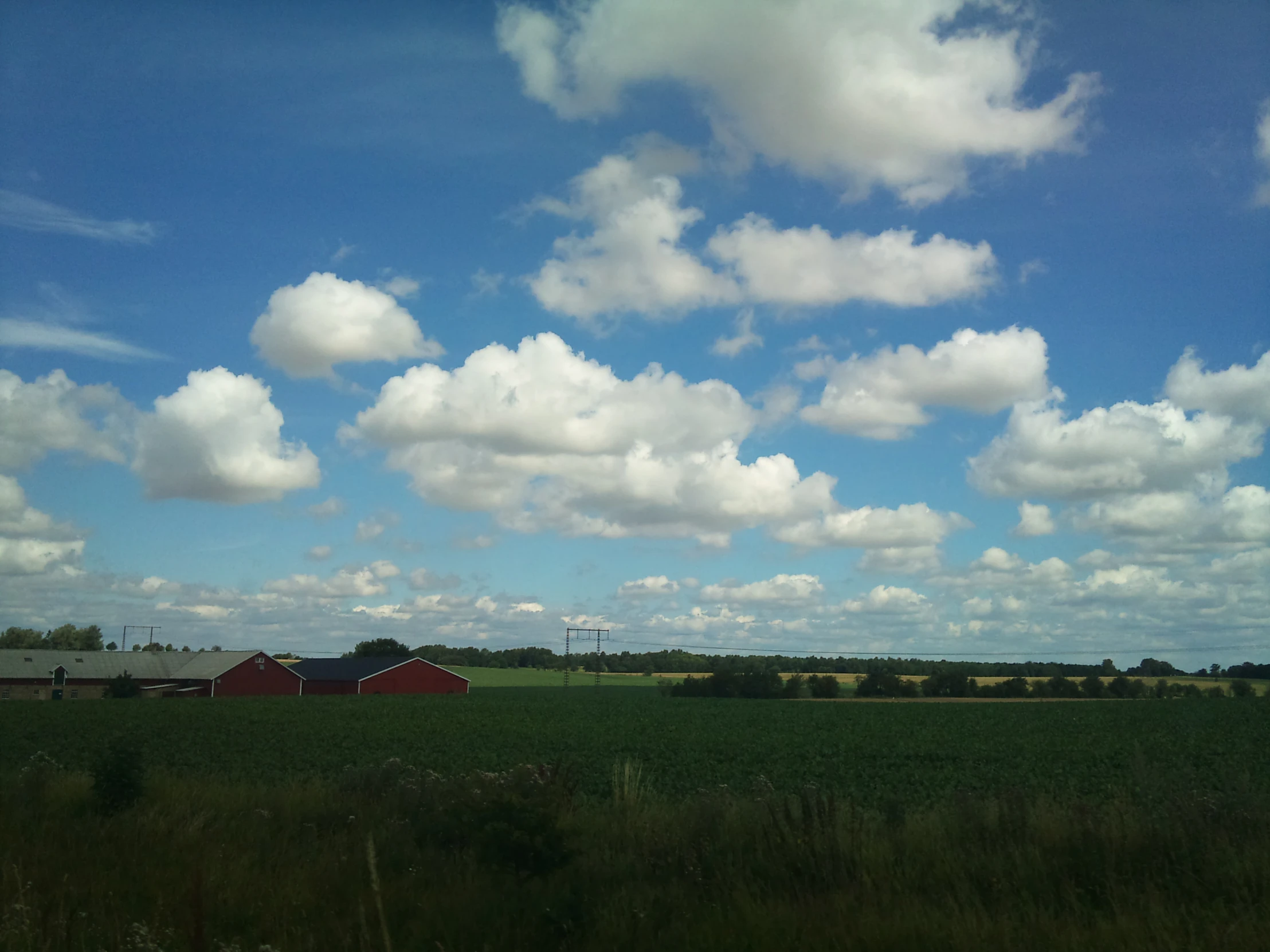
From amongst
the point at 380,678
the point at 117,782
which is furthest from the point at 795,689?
the point at 117,782

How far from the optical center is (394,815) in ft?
36.4

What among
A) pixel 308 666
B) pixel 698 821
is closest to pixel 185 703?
pixel 308 666

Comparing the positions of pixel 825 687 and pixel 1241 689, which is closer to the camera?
pixel 1241 689

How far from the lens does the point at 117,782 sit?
11.9m

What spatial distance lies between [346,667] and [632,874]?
104 meters

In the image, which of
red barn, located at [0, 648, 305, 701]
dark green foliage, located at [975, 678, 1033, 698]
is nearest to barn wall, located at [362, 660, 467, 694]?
red barn, located at [0, 648, 305, 701]

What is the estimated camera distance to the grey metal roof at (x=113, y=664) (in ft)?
291

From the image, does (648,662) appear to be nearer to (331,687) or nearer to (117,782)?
(331,687)

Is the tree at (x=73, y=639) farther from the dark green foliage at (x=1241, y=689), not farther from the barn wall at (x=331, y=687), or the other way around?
the dark green foliage at (x=1241, y=689)

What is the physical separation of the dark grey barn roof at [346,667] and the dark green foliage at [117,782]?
91.6m

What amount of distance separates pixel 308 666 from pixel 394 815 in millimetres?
103730

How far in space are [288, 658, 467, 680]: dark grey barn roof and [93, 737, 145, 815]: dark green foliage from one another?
91.6 metres

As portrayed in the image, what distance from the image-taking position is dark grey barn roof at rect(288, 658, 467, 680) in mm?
100562

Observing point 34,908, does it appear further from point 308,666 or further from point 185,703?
point 308,666
